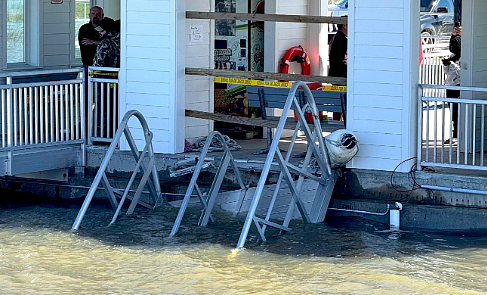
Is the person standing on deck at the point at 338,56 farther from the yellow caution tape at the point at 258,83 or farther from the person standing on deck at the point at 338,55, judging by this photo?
the yellow caution tape at the point at 258,83

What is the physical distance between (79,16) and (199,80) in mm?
3441

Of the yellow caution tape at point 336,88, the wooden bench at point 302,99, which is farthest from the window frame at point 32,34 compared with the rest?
the yellow caution tape at point 336,88

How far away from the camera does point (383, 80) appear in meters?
10.9

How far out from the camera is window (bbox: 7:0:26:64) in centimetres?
1420

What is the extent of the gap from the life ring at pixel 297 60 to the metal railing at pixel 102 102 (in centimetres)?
262

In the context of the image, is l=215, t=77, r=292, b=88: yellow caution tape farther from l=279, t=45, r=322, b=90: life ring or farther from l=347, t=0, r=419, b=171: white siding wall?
l=347, t=0, r=419, b=171: white siding wall

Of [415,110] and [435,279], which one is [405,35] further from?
[435,279]

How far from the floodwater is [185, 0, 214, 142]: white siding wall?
1.94 m

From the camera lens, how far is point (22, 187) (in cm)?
1321

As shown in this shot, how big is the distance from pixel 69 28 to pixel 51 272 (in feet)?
22.4

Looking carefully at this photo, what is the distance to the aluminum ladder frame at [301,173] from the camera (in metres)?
9.73

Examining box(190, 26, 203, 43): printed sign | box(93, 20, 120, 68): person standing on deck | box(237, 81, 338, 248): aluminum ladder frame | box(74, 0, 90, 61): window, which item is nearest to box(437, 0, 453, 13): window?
box(74, 0, 90, 61): window

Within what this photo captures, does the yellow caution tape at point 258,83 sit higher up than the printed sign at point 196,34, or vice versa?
the printed sign at point 196,34

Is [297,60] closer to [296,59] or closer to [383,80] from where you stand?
[296,59]
